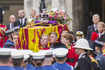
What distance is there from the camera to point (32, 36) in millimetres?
7223

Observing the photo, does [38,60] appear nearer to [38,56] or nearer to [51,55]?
[38,56]

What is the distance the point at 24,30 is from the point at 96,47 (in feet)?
7.97

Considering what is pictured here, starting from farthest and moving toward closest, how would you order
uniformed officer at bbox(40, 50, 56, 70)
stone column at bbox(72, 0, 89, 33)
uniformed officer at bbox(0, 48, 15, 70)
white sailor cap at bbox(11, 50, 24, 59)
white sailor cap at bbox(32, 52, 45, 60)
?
stone column at bbox(72, 0, 89, 33) < uniformed officer at bbox(40, 50, 56, 70) < white sailor cap at bbox(32, 52, 45, 60) < white sailor cap at bbox(11, 50, 24, 59) < uniformed officer at bbox(0, 48, 15, 70)

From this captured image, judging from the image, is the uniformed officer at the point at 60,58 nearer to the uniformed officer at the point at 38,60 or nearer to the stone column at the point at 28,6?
the uniformed officer at the point at 38,60

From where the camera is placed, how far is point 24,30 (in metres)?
7.47

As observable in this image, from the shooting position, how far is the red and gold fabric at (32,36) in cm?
716

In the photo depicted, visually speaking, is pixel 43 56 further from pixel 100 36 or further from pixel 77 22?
pixel 77 22

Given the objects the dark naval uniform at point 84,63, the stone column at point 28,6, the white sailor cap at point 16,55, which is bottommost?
the dark naval uniform at point 84,63

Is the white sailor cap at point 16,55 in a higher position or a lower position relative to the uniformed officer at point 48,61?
higher

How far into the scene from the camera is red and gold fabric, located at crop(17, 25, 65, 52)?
716cm

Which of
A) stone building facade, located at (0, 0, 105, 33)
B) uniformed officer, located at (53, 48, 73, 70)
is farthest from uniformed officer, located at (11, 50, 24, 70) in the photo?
stone building facade, located at (0, 0, 105, 33)

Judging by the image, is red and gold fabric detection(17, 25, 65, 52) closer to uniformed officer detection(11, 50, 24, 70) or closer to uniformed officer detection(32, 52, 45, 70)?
uniformed officer detection(32, 52, 45, 70)

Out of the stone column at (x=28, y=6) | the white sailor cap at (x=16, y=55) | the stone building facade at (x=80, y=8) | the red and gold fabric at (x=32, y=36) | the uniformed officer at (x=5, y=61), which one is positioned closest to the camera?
the uniformed officer at (x=5, y=61)

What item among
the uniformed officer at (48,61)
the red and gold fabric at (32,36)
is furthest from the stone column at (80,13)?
the uniformed officer at (48,61)
